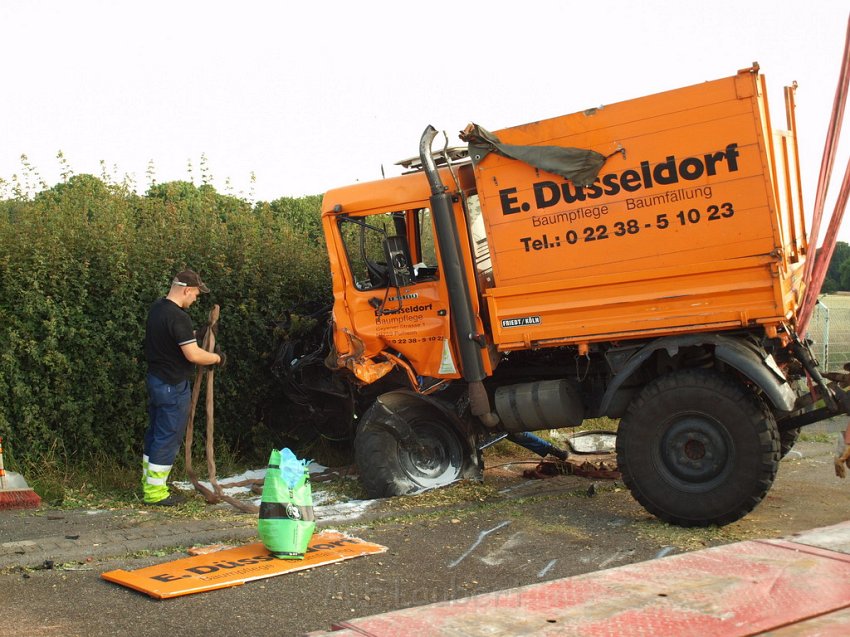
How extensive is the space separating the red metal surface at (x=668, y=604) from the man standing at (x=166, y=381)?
12.9 feet

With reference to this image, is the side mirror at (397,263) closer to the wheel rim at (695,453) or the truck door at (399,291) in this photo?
the truck door at (399,291)

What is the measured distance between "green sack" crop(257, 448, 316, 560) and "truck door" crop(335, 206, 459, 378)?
2.18m

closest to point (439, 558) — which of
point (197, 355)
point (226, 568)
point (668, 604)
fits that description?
point (226, 568)

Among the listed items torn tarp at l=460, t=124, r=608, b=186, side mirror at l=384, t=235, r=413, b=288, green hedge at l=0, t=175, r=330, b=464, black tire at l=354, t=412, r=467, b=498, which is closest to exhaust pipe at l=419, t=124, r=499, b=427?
torn tarp at l=460, t=124, r=608, b=186

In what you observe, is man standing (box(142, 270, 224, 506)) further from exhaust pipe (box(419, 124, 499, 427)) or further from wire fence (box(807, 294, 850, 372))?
wire fence (box(807, 294, 850, 372))

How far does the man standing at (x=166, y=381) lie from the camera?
24.8 ft

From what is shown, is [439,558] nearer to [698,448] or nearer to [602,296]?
[698,448]

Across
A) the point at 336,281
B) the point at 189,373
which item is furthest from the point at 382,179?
the point at 189,373

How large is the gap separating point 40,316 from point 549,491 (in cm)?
471

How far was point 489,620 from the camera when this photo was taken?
4.04 m

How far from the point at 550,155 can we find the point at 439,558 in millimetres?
3025

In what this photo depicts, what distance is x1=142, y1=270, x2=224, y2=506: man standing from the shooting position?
7.56 m

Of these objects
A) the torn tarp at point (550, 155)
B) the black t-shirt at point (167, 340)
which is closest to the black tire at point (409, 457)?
the black t-shirt at point (167, 340)

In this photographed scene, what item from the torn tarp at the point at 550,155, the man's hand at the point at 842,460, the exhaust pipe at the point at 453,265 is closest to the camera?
the man's hand at the point at 842,460
